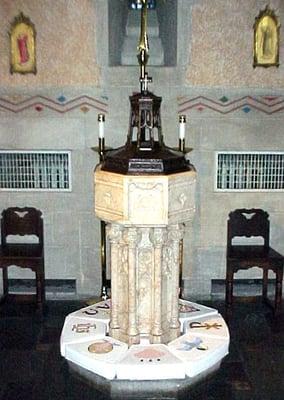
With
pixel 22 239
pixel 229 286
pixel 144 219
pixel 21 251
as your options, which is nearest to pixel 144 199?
pixel 144 219

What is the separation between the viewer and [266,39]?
519cm

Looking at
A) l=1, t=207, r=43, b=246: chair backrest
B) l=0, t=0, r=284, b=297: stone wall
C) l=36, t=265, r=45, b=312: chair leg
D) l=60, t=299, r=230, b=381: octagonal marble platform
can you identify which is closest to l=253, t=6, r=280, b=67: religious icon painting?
l=0, t=0, r=284, b=297: stone wall

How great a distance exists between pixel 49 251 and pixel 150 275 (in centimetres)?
170

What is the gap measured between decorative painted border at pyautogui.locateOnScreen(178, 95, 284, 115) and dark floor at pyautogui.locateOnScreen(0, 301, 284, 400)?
169 centimetres

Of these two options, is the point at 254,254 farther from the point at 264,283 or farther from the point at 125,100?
the point at 125,100

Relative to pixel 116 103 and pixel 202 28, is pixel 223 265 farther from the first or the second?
pixel 202 28

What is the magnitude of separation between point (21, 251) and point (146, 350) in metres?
1.65

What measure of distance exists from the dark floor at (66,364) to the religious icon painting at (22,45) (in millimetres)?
2050

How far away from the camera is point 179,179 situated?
13.1 feet

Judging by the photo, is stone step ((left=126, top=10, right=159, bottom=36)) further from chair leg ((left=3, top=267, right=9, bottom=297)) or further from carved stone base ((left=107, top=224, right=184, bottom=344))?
chair leg ((left=3, top=267, right=9, bottom=297))

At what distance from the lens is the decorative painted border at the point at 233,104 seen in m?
5.29

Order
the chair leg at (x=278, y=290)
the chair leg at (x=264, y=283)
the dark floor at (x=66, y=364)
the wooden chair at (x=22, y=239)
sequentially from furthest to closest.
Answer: the chair leg at (x=264, y=283) → the wooden chair at (x=22, y=239) → the chair leg at (x=278, y=290) → the dark floor at (x=66, y=364)

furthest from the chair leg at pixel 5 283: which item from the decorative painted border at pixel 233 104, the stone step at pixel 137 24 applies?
the stone step at pixel 137 24

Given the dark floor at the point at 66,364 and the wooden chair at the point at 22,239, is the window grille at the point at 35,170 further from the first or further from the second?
the dark floor at the point at 66,364
